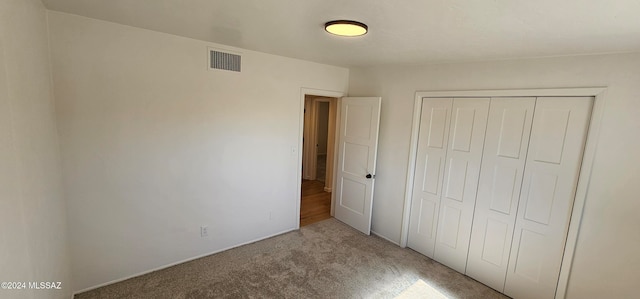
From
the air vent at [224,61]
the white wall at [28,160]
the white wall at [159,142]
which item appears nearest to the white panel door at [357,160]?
the white wall at [159,142]

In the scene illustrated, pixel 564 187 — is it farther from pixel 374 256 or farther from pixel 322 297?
pixel 322 297

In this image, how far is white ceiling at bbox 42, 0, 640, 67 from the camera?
146 centimetres

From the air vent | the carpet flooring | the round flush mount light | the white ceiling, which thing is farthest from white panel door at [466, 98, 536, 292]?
the air vent

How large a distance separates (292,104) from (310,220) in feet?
6.22

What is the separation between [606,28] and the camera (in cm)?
161

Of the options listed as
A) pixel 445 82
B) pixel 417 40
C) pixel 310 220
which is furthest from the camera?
pixel 310 220

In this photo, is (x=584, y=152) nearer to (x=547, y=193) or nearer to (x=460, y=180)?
(x=547, y=193)

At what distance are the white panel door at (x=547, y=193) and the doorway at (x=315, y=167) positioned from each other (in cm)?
262

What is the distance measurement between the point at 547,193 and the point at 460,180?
2.50 ft

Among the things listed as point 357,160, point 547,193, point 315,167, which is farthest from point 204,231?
point 315,167

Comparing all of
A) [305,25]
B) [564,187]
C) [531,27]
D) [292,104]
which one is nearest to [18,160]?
[305,25]

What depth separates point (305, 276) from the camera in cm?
281

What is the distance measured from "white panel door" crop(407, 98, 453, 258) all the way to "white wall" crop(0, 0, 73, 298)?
338 cm

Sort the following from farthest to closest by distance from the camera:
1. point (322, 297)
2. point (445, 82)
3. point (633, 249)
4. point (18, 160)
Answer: point (445, 82) → point (322, 297) → point (633, 249) → point (18, 160)
